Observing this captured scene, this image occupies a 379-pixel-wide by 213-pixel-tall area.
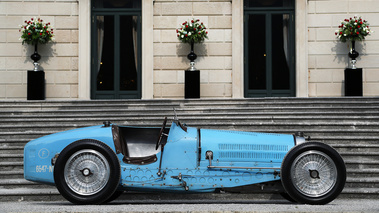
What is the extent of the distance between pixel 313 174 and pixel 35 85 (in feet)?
36.1

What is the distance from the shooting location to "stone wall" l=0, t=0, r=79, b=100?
56.0 ft

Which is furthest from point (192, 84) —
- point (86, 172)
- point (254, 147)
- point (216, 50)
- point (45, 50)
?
point (86, 172)

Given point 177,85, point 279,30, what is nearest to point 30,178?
point 177,85

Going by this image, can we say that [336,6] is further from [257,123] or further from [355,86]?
[257,123]

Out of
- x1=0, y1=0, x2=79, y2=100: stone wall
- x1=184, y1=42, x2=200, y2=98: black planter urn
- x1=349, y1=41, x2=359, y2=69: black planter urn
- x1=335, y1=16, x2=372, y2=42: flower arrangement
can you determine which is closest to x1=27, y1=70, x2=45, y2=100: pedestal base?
x1=0, y1=0, x2=79, y2=100: stone wall

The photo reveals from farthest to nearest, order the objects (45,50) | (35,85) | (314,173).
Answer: (45,50), (35,85), (314,173)

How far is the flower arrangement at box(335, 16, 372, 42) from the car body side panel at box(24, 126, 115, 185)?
10732mm

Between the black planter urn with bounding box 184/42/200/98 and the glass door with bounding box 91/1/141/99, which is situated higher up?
the glass door with bounding box 91/1/141/99

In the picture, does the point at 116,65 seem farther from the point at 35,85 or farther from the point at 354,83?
the point at 354,83

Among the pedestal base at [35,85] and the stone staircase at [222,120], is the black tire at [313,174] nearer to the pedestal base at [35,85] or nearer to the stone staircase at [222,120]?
the stone staircase at [222,120]

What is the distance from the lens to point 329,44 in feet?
55.6

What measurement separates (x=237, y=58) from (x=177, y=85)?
1.85m

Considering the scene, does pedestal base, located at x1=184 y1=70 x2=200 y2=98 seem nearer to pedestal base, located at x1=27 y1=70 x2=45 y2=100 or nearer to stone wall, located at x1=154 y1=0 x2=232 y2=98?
stone wall, located at x1=154 y1=0 x2=232 y2=98

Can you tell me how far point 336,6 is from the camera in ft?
55.7
